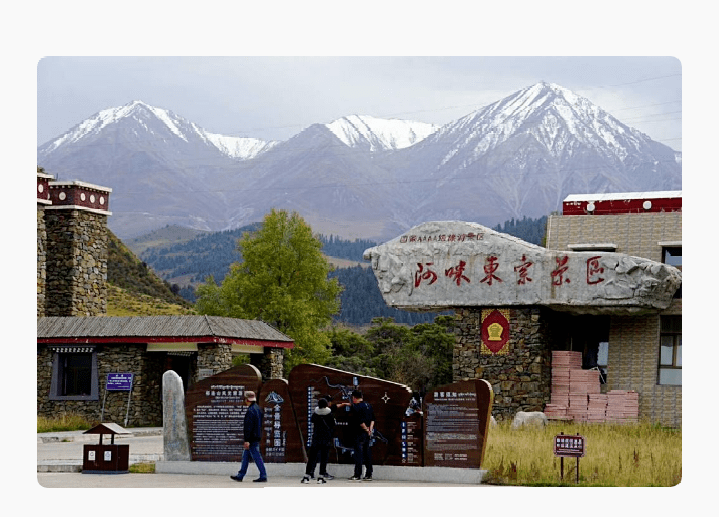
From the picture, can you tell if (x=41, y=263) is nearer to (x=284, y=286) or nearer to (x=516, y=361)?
(x=284, y=286)

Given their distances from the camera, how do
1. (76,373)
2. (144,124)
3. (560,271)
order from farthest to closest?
1. (144,124)
2. (76,373)
3. (560,271)

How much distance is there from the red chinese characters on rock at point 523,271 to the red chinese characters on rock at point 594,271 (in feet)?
4.58

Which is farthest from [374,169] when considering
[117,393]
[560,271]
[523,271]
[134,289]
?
[560,271]

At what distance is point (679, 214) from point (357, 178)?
14986 cm

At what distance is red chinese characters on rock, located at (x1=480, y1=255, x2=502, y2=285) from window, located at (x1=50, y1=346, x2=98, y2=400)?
1107cm

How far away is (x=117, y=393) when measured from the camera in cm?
3241

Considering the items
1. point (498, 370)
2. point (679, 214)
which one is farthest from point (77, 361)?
point (679, 214)

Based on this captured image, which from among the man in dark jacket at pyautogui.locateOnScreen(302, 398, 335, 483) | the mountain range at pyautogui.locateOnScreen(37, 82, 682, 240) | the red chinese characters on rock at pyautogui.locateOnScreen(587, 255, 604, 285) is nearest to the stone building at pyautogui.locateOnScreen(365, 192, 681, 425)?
the red chinese characters on rock at pyautogui.locateOnScreen(587, 255, 604, 285)

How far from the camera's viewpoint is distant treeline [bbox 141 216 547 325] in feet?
335

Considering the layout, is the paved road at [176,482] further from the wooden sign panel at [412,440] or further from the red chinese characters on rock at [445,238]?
the red chinese characters on rock at [445,238]

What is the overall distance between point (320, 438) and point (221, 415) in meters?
2.45

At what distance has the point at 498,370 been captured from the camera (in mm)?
29484

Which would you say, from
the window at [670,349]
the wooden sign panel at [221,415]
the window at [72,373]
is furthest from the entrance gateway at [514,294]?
the wooden sign panel at [221,415]

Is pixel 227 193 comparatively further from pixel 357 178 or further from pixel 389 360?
pixel 389 360
